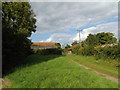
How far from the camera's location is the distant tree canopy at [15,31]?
301 inches

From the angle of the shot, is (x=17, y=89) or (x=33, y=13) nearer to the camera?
(x=17, y=89)

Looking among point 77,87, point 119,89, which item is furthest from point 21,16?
point 119,89

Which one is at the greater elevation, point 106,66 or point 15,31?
point 15,31

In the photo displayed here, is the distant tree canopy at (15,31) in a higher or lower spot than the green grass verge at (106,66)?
higher

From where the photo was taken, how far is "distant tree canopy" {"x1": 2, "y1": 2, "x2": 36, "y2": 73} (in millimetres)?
7641

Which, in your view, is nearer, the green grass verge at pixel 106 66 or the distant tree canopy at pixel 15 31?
the green grass verge at pixel 106 66

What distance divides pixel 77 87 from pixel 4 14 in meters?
13.8

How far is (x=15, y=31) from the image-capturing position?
10.6m

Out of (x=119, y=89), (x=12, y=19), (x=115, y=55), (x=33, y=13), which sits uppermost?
(x=33, y=13)

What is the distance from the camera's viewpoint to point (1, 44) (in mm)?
6867

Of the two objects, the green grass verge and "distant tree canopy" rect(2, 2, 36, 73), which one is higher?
"distant tree canopy" rect(2, 2, 36, 73)

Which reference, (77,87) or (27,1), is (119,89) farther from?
(27,1)

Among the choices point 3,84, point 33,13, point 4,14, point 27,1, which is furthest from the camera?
point 33,13

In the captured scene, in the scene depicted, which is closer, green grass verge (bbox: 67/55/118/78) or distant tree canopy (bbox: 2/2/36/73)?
green grass verge (bbox: 67/55/118/78)
